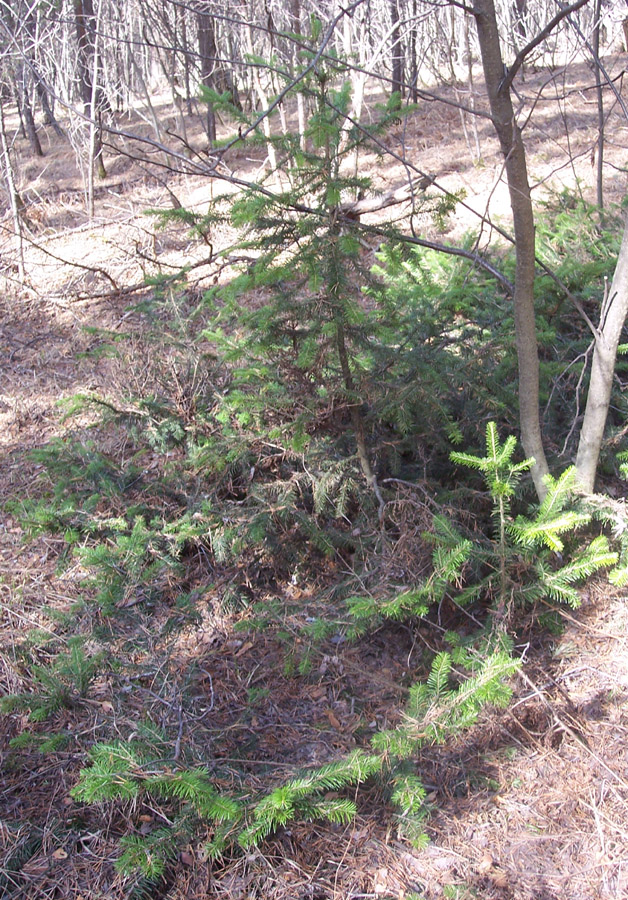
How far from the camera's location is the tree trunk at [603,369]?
3.18 meters

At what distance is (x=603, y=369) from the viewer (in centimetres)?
336

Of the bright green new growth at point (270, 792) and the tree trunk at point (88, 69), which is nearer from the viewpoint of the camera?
the bright green new growth at point (270, 792)

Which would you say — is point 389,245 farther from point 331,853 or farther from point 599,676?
point 331,853

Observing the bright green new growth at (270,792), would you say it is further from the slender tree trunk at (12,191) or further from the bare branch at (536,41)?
the slender tree trunk at (12,191)

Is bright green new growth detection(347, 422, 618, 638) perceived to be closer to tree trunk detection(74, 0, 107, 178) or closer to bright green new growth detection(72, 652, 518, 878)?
bright green new growth detection(72, 652, 518, 878)

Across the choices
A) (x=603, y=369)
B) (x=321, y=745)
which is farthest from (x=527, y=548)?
(x=321, y=745)

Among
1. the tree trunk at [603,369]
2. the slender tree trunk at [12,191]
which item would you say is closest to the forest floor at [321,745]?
the tree trunk at [603,369]

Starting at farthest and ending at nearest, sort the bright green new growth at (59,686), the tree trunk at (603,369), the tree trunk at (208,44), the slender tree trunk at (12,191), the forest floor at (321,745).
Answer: the tree trunk at (208,44)
the slender tree trunk at (12,191)
the tree trunk at (603,369)
the bright green new growth at (59,686)
the forest floor at (321,745)

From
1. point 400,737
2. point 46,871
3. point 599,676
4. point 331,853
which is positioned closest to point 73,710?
point 46,871

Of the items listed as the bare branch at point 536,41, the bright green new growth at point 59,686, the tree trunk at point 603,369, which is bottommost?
the bright green new growth at point 59,686

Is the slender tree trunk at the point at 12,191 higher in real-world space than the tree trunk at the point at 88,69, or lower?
lower

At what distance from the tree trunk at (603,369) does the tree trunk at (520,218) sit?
0.84ft

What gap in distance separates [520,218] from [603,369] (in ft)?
2.93

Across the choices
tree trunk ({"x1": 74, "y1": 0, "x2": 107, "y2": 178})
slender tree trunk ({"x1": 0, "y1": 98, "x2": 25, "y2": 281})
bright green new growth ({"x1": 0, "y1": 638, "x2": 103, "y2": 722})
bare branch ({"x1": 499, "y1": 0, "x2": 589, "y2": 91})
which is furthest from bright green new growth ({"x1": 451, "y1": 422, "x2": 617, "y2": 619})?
tree trunk ({"x1": 74, "y1": 0, "x2": 107, "y2": 178})
